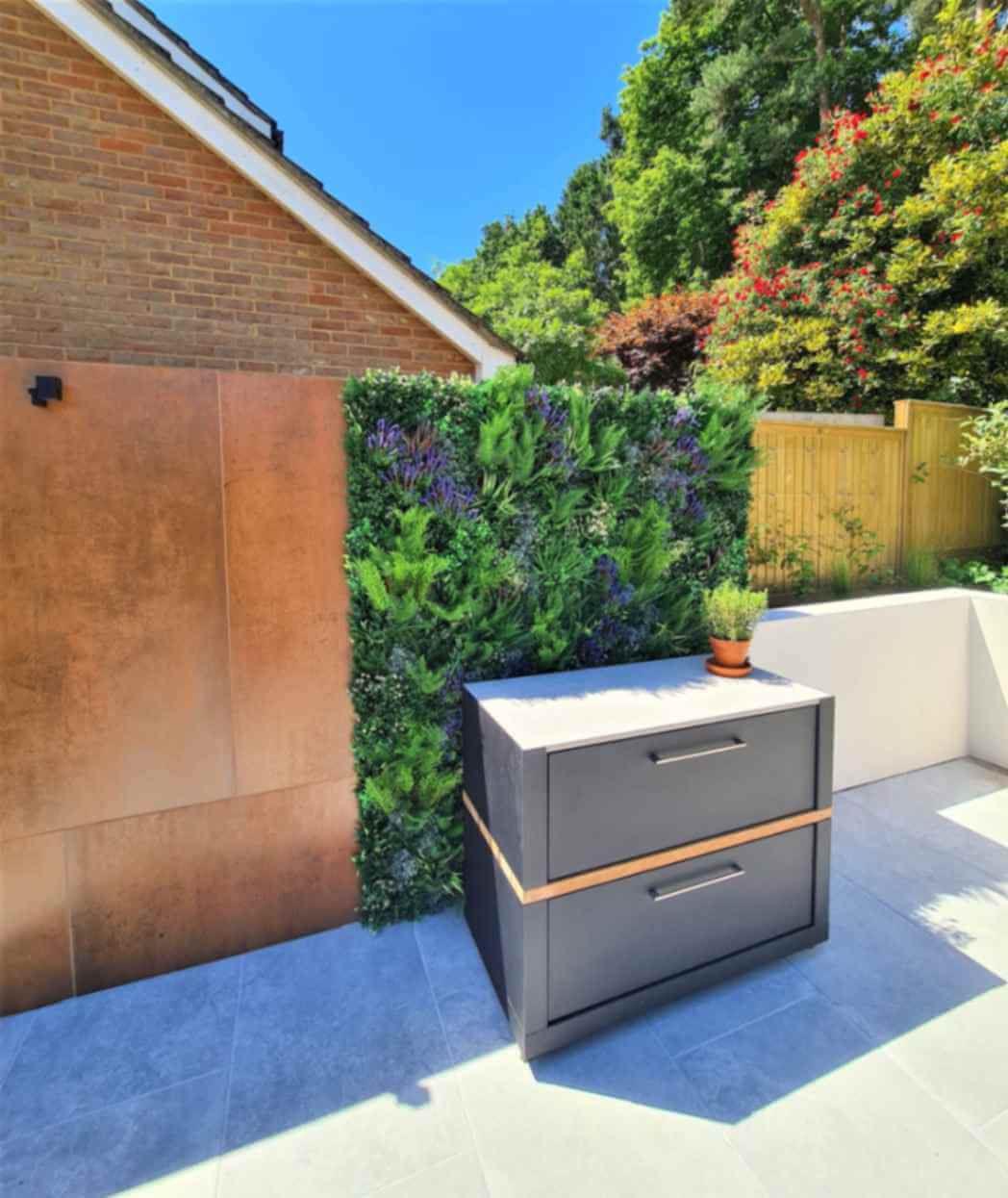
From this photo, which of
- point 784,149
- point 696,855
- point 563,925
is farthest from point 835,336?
point 784,149

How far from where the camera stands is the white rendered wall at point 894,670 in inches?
149

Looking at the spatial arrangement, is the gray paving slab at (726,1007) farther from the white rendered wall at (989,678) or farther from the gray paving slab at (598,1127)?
the white rendered wall at (989,678)

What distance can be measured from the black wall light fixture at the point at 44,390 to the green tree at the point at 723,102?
14.9 metres

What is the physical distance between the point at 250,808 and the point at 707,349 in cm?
940

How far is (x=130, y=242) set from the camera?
13.5 ft

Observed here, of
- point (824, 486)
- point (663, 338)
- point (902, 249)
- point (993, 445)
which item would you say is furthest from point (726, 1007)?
point (663, 338)

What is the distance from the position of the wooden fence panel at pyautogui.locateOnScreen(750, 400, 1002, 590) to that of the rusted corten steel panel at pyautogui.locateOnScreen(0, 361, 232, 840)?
13.0 ft

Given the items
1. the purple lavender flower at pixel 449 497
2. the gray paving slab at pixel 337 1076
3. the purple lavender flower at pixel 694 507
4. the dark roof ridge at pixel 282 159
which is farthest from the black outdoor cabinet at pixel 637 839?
the dark roof ridge at pixel 282 159

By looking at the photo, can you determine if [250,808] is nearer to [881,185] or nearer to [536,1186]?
[536,1186]

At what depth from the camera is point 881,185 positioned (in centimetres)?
704

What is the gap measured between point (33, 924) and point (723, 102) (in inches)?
786

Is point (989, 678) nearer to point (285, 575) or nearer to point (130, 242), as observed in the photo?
point (285, 575)

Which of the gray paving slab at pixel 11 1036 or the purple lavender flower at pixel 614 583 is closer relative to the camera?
the gray paving slab at pixel 11 1036

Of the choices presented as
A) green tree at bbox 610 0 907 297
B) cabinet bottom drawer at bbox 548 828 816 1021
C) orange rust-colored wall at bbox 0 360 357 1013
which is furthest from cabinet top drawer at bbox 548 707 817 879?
green tree at bbox 610 0 907 297
